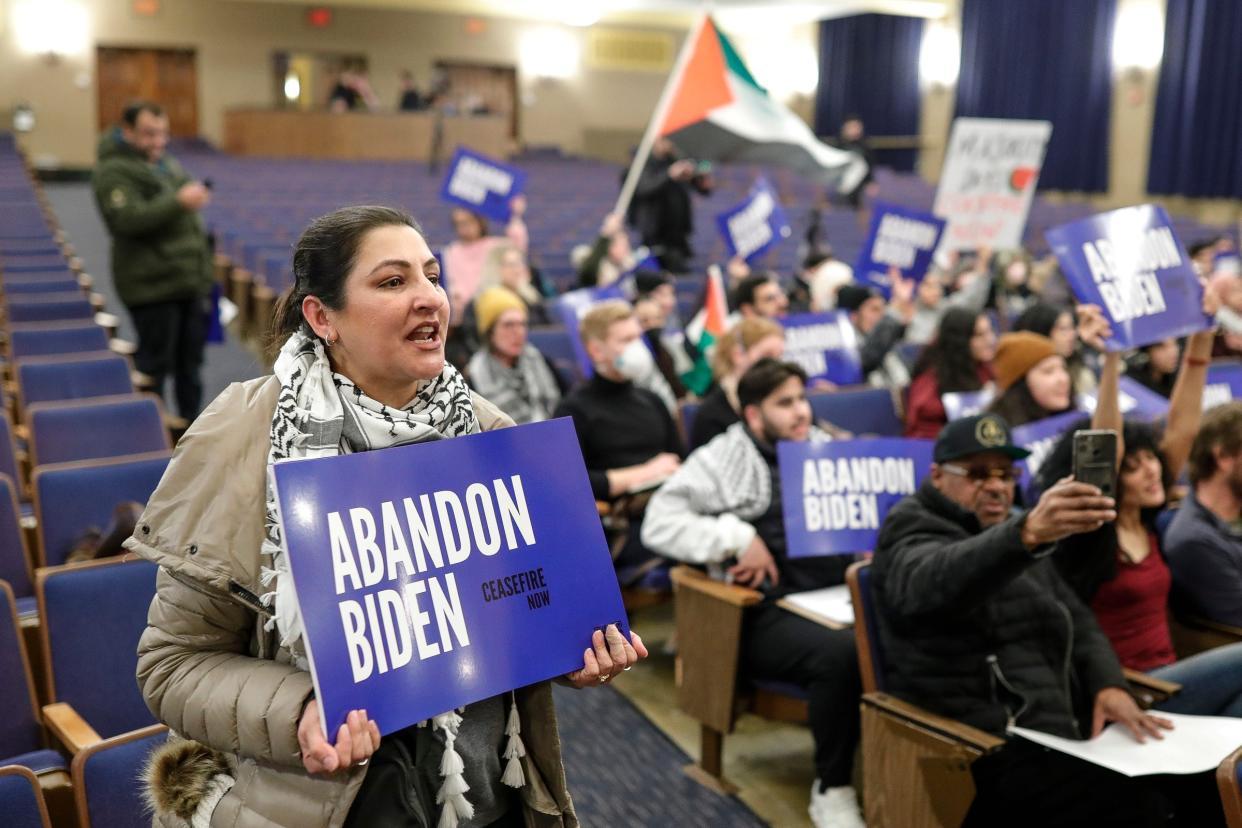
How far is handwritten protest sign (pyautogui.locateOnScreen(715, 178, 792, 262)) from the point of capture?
22.2 ft

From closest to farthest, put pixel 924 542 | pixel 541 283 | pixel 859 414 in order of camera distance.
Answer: pixel 924 542 < pixel 859 414 < pixel 541 283

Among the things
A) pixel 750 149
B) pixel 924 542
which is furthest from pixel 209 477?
pixel 750 149

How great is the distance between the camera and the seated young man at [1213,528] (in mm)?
2939

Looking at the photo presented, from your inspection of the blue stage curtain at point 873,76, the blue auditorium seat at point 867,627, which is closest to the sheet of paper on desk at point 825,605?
the blue auditorium seat at point 867,627

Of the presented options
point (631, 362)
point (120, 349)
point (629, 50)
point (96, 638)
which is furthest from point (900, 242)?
point (629, 50)

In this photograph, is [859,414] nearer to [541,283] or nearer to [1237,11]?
[541,283]

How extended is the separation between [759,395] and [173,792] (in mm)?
2136

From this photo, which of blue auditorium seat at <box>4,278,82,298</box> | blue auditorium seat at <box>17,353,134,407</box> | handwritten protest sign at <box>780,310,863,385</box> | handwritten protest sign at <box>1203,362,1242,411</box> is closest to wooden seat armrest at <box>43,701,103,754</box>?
blue auditorium seat at <box>17,353,134,407</box>

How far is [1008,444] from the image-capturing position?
2406mm

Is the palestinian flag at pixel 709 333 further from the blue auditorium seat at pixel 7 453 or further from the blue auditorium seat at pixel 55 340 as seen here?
the blue auditorium seat at pixel 7 453

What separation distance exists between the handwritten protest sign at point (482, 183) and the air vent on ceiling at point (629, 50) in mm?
16895

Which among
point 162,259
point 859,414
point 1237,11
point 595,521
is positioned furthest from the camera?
point 1237,11

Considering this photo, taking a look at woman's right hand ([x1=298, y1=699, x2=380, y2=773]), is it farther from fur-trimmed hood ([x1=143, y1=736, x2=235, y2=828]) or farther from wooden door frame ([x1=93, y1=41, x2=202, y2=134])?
wooden door frame ([x1=93, y1=41, x2=202, y2=134])

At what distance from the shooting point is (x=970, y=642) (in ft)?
7.97
